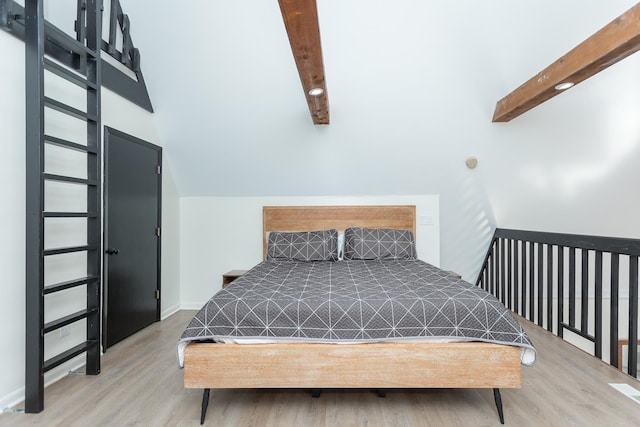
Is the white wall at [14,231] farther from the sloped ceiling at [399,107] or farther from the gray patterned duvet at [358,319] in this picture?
the sloped ceiling at [399,107]

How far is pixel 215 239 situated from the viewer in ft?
14.2

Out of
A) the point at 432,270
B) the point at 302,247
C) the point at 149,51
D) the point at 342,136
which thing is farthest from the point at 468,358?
the point at 149,51

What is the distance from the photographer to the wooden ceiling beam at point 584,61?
2.05m

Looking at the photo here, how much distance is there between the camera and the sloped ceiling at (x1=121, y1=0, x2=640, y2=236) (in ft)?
9.78

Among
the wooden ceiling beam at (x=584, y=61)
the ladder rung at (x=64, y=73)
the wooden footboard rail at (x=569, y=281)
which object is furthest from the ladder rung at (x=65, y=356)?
the wooden ceiling beam at (x=584, y=61)

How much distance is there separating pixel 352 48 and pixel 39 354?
119 inches

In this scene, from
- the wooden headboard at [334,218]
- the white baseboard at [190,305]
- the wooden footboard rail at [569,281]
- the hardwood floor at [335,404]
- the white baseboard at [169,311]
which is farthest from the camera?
the white baseboard at [190,305]

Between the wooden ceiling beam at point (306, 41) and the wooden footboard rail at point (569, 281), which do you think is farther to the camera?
the wooden footboard rail at point (569, 281)

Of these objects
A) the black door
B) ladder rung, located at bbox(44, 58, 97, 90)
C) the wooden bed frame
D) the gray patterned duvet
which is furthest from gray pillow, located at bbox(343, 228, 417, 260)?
ladder rung, located at bbox(44, 58, 97, 90)

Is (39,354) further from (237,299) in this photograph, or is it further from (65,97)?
(65,97)

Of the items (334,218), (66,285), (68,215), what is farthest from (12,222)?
(334,218)

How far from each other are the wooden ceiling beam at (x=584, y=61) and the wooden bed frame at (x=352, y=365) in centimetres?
184

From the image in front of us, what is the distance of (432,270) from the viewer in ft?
9.78

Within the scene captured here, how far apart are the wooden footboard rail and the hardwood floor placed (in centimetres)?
35
